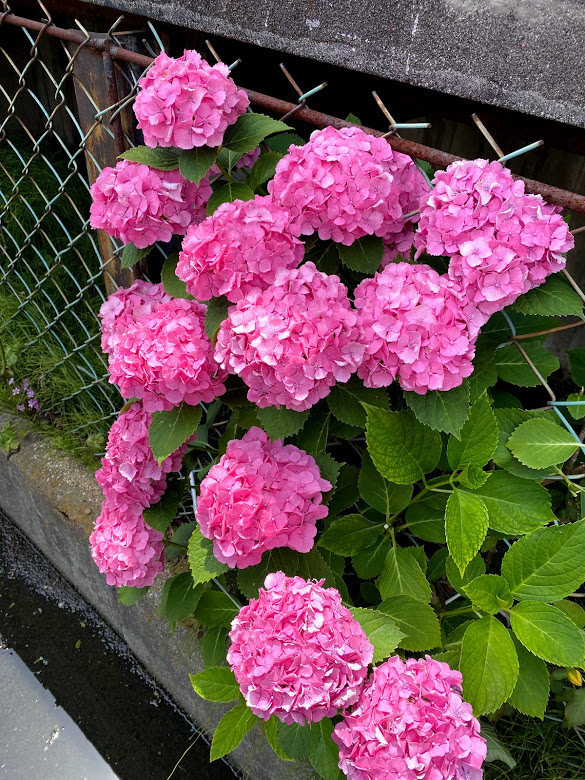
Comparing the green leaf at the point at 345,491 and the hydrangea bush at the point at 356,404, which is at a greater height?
the hydrangea bush at the point at 356,404

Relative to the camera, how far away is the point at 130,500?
1474 mm

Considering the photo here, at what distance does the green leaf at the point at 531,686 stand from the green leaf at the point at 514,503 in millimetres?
235

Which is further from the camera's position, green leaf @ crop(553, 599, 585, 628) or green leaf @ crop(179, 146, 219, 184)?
green leaf @ crop(553, 599, 585, 628)

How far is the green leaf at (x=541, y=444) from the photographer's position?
1054 millimetres

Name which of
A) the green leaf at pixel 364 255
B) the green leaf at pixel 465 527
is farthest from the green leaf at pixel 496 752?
the green leaf at pixel 364 255

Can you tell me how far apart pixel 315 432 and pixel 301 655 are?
440 mm

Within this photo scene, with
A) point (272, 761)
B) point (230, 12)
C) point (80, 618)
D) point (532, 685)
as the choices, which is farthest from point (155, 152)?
point (80, 618)

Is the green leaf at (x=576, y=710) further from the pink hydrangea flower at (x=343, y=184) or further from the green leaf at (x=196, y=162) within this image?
the green leaf at (x=196, y=162)

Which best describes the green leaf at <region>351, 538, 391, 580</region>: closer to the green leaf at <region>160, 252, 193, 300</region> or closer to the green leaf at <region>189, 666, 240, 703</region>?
the green leaf at <region>189, 666, 240, 703</region>

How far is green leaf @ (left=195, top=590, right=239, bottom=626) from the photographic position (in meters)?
1.44

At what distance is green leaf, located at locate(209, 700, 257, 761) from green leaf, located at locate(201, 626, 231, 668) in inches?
9.5

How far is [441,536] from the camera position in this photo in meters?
1.21

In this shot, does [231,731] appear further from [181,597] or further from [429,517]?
A: [429,517]

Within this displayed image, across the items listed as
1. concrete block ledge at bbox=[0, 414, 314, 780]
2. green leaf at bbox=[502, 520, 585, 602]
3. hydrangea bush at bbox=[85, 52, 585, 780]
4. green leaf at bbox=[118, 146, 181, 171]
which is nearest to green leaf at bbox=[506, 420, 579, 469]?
hydrangea bush at bbox=[85, 52, 585, 780]
